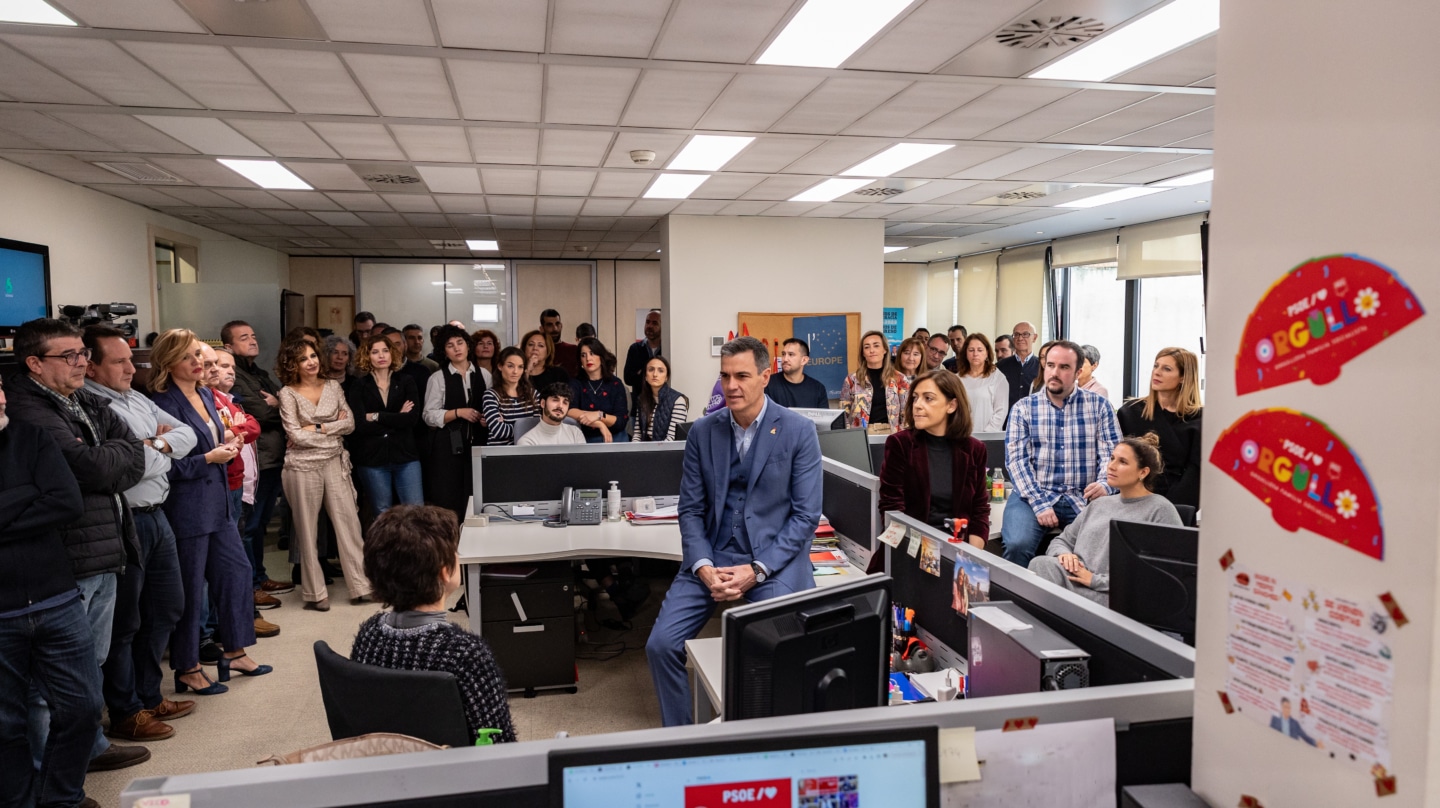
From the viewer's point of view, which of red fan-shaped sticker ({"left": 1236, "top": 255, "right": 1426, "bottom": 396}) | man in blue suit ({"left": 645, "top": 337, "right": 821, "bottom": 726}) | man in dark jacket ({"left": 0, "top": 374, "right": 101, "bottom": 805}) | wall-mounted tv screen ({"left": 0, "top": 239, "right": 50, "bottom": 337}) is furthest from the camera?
wall-mounted tv screen ({"left": 0, "top": 239, "right": 50, "bottom": 337})

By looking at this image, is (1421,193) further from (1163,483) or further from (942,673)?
(1163,483)

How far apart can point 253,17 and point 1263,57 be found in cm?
331

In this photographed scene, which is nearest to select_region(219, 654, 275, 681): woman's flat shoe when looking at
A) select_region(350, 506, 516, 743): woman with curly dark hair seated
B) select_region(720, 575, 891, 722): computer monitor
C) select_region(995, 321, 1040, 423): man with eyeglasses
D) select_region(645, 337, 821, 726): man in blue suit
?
select_region(645, 337, 821, 726): man in blue suit

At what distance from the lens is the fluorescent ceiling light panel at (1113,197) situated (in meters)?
7.18

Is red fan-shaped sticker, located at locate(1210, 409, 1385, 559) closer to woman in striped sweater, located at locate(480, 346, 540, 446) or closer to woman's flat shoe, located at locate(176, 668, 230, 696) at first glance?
woman's flat shoe, located at locate(176, 668, 230, 696)

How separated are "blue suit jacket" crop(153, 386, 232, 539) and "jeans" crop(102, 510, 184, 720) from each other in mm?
131

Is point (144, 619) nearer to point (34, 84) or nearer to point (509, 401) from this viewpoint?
point (509, 401)

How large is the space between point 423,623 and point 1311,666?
5.43 feet

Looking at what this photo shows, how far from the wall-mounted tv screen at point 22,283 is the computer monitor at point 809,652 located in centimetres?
549

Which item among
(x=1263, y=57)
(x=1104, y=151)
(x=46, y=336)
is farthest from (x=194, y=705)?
(x=1104, y=151)

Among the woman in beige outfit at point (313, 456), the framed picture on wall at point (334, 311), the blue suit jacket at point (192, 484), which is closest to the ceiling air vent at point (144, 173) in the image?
the woman in beige outfit at point (313, 456)

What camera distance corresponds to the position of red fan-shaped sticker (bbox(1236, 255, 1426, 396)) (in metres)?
0.92

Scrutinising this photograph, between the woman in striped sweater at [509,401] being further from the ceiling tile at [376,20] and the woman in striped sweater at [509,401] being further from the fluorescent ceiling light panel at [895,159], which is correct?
the fluorescent ceiling light panel at [895,159]

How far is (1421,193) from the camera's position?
2.89 feet
